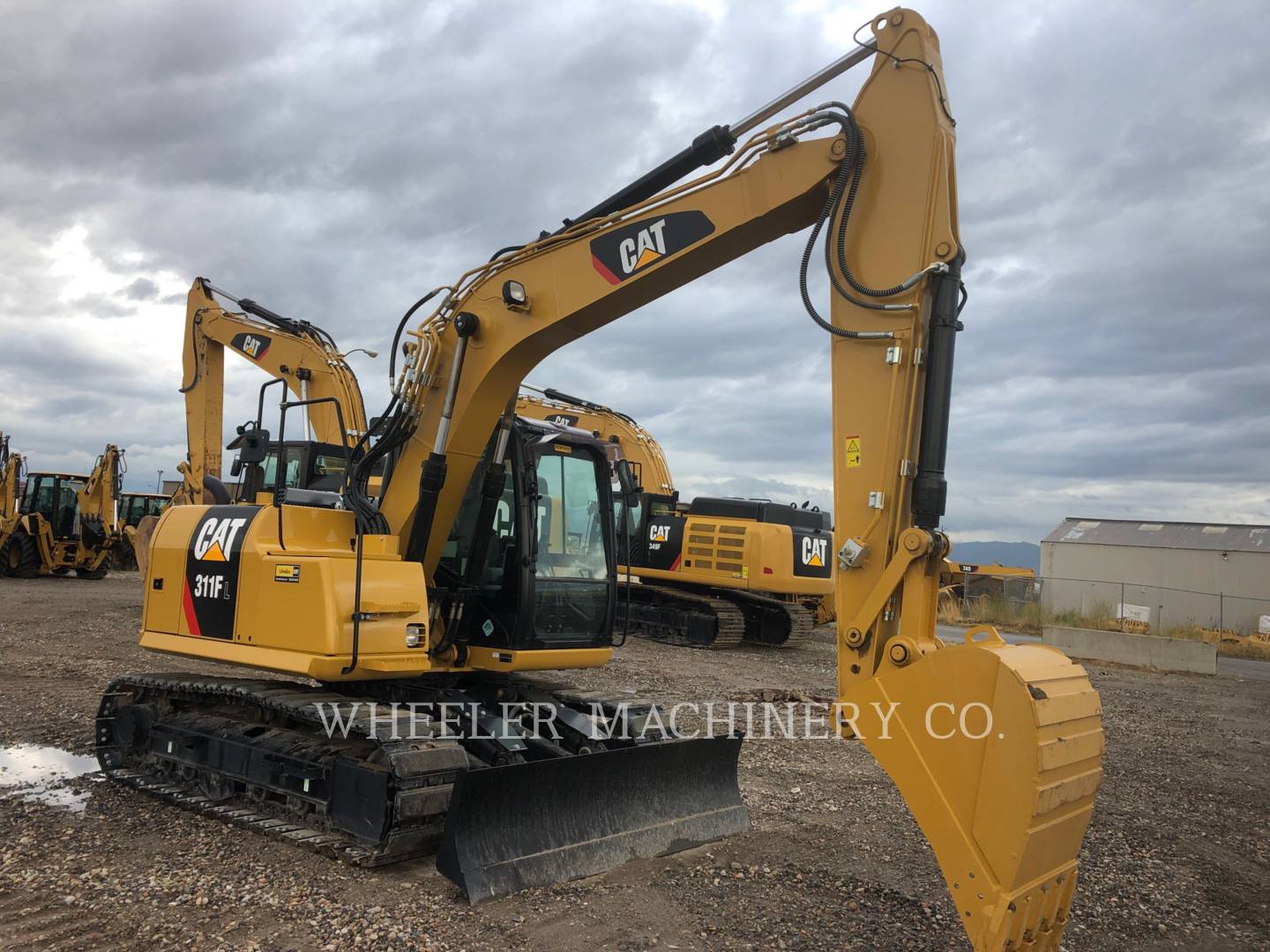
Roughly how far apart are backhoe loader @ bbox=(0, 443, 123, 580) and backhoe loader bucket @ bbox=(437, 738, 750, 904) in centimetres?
1939

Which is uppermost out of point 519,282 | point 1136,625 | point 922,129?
point 922,129

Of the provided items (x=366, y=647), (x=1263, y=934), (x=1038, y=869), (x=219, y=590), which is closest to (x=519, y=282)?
(x=366, y=647)

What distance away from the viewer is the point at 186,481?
519 inches

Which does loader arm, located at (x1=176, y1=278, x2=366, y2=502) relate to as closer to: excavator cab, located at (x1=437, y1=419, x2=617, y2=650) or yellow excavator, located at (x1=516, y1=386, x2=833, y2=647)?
yellow excavator, located at (x1=516, y1=386, x2=833, y2=647)

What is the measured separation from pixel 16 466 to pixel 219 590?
19283 mm

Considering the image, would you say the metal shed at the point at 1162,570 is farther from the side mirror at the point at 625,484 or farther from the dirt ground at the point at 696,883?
the side mirror at the point at 625,484

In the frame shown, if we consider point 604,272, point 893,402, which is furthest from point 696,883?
point 604,272

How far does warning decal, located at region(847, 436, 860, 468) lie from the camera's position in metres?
4.33

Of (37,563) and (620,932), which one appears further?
(37,563)

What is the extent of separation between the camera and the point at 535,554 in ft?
19.8

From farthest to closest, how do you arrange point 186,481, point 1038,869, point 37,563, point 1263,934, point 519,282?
point 37,563 → point 186,481 → point 519,282 → point 1263,934 → point 1038,869

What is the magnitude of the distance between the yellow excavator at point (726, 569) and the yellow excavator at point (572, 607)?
28.1 feet

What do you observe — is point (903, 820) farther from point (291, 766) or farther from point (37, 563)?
point (37, 563)

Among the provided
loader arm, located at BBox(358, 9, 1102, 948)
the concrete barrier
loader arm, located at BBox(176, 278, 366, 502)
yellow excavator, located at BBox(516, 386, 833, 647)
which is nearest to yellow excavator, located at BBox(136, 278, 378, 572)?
loader arm, located at BBox(176, 278, 366, 502)
